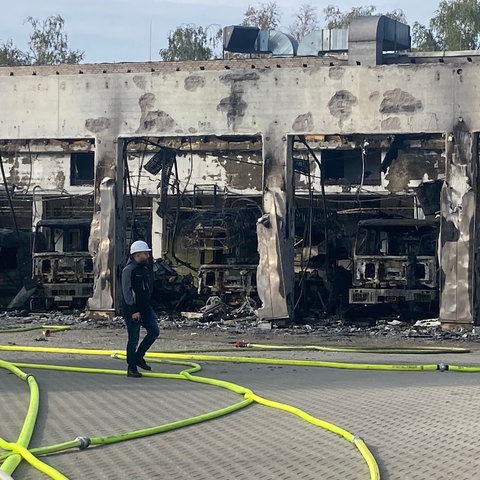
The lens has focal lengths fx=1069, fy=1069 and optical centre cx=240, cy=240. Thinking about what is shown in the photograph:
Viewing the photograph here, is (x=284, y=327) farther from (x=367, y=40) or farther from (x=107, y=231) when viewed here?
(x=367, y=40)

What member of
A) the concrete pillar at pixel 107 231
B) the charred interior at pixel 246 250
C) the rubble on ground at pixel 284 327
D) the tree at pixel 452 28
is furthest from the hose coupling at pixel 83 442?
the tree at pixel 452 28

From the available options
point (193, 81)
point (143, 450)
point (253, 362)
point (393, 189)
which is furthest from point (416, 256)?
point (143, 450)

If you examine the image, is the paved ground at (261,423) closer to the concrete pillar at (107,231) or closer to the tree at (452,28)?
the concrete pillar at (107,231)

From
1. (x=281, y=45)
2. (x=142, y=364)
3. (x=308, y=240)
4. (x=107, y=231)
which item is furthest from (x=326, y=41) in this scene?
(x=142, y=364)

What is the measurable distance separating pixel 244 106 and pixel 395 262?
5193 millimetres

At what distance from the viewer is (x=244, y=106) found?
2338cm

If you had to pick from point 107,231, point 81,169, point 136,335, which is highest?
point 81,169

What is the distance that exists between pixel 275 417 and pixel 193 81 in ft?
48.4

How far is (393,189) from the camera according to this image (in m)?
39.3

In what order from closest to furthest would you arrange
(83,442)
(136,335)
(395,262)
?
(83,442), (136,335), (395,262)

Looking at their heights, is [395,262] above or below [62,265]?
above

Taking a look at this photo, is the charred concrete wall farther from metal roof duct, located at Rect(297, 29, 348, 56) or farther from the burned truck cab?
metal roof duct, located at Rect(297, 29, 348, 56)

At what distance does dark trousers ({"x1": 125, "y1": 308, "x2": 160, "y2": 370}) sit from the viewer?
13109mm

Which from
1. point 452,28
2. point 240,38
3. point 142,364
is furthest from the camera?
point 452,28
